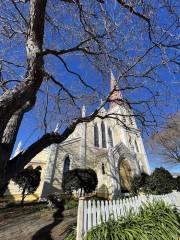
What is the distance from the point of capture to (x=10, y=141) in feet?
8.46

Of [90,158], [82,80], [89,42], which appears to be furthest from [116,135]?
[89,42]

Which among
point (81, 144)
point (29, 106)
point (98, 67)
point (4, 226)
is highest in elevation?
point (81, 144)

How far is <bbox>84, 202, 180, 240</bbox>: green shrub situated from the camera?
13.0 feet

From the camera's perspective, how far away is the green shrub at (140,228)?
3.96 metres

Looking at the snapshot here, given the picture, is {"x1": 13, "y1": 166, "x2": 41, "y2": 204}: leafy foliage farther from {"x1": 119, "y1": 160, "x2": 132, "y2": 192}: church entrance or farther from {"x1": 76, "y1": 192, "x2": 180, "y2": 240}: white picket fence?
{"x1": 119, "y1": 160, "x2": 132, "y2": 192}: church entrance

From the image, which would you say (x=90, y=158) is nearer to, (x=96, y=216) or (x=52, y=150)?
(x=52, y=150)

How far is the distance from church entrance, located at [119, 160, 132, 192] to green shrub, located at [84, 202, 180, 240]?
12.6 m

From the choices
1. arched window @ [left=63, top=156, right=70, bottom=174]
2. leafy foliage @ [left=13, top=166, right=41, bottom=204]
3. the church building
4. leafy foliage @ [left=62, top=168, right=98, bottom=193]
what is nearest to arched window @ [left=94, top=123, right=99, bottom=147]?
the church building

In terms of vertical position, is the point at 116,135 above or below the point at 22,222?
above

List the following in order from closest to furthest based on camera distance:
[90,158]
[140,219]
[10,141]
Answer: [10,141], [140,219], [90,158]

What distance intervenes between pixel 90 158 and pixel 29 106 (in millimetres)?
16416

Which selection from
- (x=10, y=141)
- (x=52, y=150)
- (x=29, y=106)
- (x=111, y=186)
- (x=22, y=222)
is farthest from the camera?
(x=52, y=150)

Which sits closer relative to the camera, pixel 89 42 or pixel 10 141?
pixel 10 141

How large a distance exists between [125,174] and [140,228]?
14775 mm
